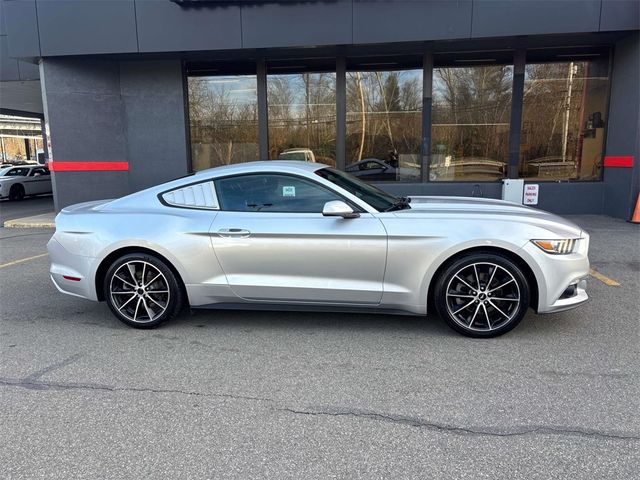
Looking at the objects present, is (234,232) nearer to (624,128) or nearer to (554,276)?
(554,276)

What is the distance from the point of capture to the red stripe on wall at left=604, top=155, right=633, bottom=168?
9758 millimetres

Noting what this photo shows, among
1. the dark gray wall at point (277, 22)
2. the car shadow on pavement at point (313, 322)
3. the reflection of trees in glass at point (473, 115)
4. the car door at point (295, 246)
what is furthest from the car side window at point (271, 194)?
the reflection of trees in glass at point (473, 115)

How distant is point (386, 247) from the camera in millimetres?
4004

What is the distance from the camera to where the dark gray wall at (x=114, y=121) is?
1161cm

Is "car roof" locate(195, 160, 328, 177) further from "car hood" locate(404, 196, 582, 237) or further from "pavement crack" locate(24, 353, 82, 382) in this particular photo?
"pavement crack" locate(24, 353, 82, 382)

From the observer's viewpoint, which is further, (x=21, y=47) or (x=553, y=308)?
(x=21, y=47)

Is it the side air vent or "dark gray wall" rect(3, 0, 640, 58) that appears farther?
"dark gray wall" rect(3, 0, 640, 58)

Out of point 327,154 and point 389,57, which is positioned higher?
point 389,57

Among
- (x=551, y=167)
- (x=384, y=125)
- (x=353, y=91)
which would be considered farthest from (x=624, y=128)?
(x=353, y=91)

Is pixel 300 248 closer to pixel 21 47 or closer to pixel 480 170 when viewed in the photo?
pixel 480 170

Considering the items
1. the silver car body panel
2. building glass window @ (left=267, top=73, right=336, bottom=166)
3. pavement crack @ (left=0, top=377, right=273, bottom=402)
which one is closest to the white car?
building glass window @ (left=267, top=73, right=336, bottom=166)

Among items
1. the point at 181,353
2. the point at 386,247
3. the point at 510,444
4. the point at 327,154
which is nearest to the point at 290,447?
the point at 510,444

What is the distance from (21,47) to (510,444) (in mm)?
12780

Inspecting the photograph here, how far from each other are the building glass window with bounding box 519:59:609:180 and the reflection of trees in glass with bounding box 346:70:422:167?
8.50 ft
